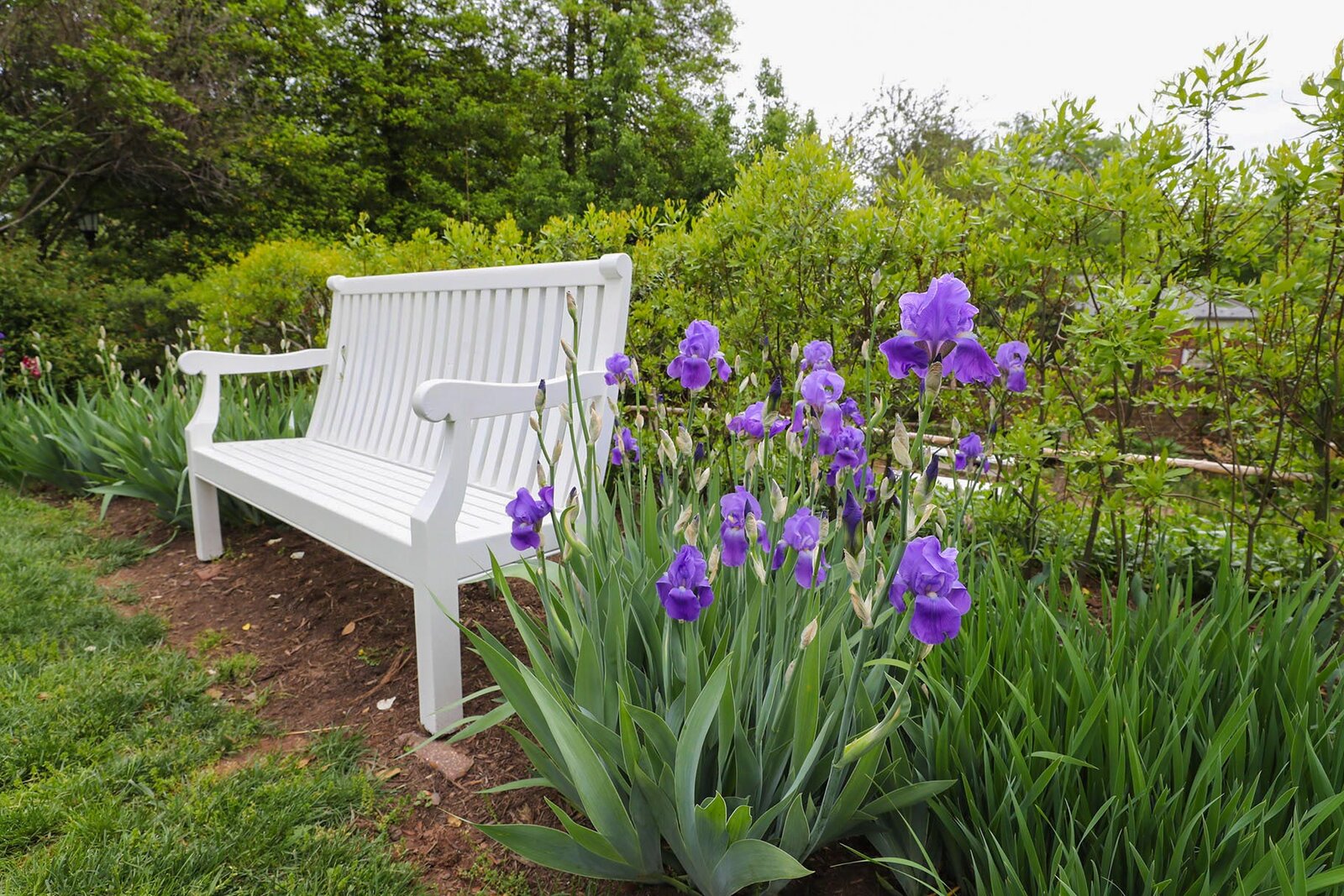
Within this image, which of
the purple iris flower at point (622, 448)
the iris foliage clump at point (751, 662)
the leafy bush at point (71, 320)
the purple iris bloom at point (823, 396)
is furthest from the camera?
the leafy bush at point (71, 320)

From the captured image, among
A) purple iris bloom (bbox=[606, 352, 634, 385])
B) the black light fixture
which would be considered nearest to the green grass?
purple iris bloom (bbox=[606, 352, 634, 385])

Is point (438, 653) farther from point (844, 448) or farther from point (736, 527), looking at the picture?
point (844, 448)

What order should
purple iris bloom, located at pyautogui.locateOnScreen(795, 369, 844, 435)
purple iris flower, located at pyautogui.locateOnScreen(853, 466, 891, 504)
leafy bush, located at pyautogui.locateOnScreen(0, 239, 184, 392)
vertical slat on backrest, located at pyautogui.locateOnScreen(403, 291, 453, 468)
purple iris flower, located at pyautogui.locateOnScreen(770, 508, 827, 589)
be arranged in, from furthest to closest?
leafy bush, located at pyautogui.locateOnScreen(0, 239, 184, 392) → vertical slat on backrest, located at pyautogui.locateOnScreen(403, 291, 453, 468) → purple iris flower, located at pyautogui.locateOnScreen(853, 466, 891, 504) → purple iris bloom, located at pyautogui.locateOnScreen(795, 369, 844, 435) → purple iris flower, located at pyautogui.locateOnScreen(770, 508, 827, 589)

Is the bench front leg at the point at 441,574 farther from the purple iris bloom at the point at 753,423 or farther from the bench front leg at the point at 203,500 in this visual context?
the bench front leg at the point at 203,500

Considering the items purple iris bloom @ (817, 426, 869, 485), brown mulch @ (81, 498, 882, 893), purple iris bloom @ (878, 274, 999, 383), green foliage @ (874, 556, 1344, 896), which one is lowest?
brown mulch @ (81, 498, 882, 893)

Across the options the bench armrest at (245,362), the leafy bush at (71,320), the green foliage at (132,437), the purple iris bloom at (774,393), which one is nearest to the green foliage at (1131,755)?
the purple iris bloom at (774,393)

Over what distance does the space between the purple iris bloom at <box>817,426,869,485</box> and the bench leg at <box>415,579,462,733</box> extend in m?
0.99

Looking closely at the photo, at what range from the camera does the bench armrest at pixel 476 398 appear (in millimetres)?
1736

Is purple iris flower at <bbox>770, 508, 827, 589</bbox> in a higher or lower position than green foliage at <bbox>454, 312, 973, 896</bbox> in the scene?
higher

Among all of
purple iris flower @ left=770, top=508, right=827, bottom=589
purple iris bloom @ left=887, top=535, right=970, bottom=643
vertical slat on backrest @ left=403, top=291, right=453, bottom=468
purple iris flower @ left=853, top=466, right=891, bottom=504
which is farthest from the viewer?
vertical slat on backrest @ left=403, top=291, right=453, bottom=468

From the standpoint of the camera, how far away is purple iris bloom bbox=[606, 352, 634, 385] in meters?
1.74

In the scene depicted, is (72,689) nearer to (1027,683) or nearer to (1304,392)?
→ (1027,683)

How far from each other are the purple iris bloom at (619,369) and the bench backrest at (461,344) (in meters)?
0.24

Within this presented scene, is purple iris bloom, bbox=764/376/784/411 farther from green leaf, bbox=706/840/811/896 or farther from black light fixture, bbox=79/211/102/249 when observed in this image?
black light fixture, bbox=79/211/102/249
